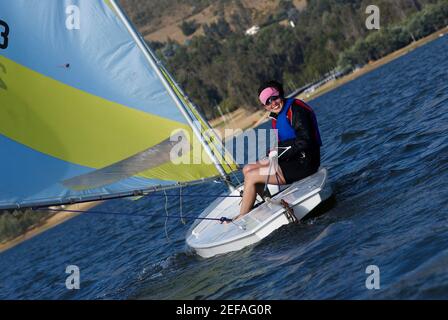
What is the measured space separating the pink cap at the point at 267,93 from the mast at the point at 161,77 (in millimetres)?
1298

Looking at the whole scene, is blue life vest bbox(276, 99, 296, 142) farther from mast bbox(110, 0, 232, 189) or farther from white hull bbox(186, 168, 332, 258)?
mast bbox(110, 0, 232, 189)

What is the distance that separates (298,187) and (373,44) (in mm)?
79342

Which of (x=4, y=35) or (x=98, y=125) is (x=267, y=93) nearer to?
(x=98, y=125)

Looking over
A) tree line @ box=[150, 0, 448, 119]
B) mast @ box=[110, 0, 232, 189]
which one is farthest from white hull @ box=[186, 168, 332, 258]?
tree line @ box=[150, 0, 448, 119]

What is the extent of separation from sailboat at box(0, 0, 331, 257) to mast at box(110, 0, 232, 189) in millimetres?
18

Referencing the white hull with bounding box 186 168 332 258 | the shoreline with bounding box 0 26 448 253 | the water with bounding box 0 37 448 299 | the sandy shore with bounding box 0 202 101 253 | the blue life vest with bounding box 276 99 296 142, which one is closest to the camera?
the water with bounding box 0 37 448 299

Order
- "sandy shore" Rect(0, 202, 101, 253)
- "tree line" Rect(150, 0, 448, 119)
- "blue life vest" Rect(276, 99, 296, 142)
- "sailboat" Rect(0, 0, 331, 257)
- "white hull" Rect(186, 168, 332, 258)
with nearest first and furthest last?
1. "white hull" Rect(186, 168, 332, 258)
2. "sailboat" Rect(0, 0, 331, 257)
3. "blue life vest" Rect(276, 99, 296, 142)
4. "sandy shore" Rect(0, 202, 101, 253)
5. "tree line" Rect(150, 0, 448, 119)

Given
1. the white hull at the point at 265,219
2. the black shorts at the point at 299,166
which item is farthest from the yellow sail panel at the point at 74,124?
the black shorts at the point at 299,166

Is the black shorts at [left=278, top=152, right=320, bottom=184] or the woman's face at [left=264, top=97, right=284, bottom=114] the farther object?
the black shorts at [left=278, top=152, right=320, bottom=184]

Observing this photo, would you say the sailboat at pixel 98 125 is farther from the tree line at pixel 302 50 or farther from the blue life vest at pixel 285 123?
the tree line at pixel 302 50

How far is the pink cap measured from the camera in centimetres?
976

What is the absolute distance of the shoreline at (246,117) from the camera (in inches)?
2787
